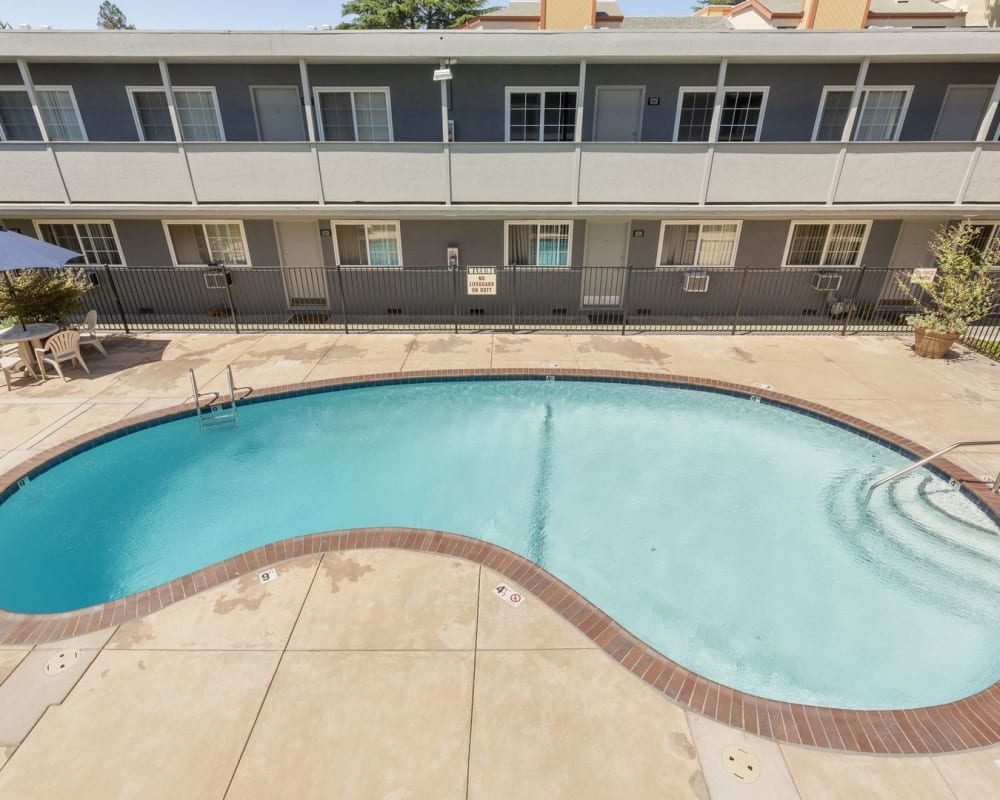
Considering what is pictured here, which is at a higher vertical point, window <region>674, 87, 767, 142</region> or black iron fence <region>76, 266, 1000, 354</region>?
window <region>674, 87, 767, 142</region>

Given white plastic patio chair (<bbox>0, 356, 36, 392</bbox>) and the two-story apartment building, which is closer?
white plastic patio chair (<bbox>0, 356, 36, 392</bbox>)

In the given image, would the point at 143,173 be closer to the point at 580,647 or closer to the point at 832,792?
the point at 580,647

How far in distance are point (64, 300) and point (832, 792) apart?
16.3 meters

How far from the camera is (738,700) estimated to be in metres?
4.40

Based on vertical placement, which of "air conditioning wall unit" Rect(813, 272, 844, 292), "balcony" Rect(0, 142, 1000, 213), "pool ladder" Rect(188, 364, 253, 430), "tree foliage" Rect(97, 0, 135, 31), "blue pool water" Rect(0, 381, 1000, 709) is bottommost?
"blue pool water" Rect(0, 381, 1000, 709)

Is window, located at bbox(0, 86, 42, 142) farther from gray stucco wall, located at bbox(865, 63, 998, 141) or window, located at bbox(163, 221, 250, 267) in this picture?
gray stucco wall, located at bbox(865, 63, 998, 141)

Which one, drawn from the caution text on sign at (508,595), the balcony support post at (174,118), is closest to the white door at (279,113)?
the balcony support post at (174,118)

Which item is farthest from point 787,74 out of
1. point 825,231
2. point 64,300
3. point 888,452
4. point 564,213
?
point 64,300

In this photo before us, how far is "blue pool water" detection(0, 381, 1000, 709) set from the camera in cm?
585

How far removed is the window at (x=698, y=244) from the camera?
48.6 ft

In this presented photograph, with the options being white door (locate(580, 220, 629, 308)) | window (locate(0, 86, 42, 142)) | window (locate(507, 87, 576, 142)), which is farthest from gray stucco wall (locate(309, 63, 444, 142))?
window (locate(0, 86, 42, 142))

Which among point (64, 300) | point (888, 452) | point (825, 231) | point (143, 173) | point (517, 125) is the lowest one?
point (888, 452)

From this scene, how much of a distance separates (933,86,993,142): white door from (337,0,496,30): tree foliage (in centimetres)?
3057

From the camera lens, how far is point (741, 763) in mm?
3910
